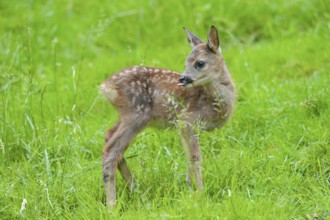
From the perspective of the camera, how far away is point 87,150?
721 cm

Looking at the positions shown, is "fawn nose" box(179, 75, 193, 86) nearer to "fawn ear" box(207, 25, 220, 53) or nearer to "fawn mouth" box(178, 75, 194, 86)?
"fawn mouth" box(178, 75, 194, 86)

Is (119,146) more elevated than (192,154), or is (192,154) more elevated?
(119,146)

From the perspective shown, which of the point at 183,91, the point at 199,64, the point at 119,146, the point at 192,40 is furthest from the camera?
the point at 192,40

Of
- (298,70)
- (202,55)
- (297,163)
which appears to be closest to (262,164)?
(297,163)

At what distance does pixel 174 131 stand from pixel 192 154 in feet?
2.33

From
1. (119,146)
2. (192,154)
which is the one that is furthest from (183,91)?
(119,146)

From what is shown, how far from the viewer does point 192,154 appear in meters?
6.52

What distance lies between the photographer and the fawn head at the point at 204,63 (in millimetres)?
6723

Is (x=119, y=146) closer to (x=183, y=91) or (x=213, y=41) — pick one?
(x=183, y=91)

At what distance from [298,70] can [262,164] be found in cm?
272

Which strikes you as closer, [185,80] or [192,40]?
[185,80]

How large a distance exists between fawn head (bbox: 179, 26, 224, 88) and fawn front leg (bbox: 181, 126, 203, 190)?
40cm

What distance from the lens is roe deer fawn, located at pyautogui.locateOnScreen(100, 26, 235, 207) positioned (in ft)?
21.3

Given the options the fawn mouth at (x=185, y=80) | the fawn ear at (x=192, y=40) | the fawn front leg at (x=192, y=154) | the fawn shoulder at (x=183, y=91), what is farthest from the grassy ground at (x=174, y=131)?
the fawn mouth at (x=185, y=80)
